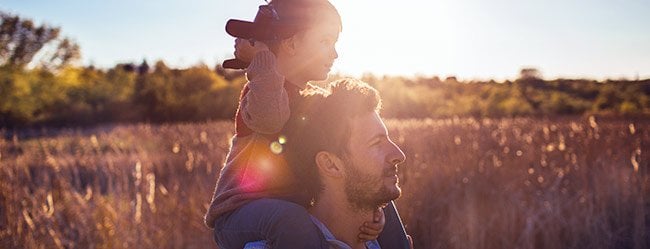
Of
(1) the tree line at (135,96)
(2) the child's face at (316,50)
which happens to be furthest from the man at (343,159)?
(1) the tree line at (135,96)

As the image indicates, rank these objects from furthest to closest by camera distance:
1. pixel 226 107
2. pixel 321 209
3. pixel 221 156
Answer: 1. pixel 226 107
2. pixel 221 156
3. pixel 321 209

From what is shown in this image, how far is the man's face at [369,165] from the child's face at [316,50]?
1.45 ft

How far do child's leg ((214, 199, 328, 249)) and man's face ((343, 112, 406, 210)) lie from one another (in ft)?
0.64

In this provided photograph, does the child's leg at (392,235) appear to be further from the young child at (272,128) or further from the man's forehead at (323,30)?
the man's forehead at (323,30)

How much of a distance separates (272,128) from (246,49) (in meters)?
0.43

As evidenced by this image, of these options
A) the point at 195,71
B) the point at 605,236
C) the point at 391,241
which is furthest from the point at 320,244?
the point at 195,71

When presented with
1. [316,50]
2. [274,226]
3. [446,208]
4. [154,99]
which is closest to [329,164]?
[274,226]

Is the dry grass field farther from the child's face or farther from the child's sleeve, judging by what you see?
the child's sleeve

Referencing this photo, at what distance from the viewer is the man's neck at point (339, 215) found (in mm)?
2260

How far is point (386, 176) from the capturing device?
87.0 inches

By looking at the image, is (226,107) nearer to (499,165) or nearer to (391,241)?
(499,165)

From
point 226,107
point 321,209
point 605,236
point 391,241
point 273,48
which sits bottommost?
point 226,107

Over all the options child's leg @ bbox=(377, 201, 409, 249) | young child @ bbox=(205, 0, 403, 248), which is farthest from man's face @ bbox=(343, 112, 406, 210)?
child's leg @ bbox=(377, 201, 409, 249)

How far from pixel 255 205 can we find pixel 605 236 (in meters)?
3.44
